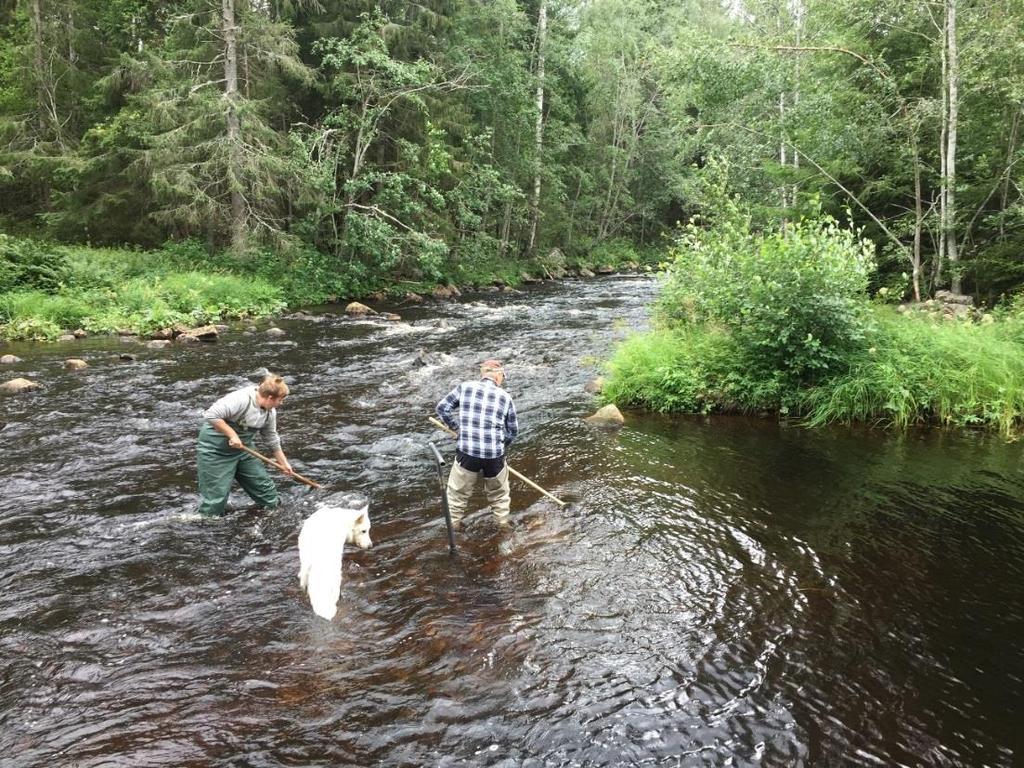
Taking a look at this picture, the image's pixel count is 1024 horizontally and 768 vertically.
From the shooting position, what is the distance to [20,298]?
1653cm

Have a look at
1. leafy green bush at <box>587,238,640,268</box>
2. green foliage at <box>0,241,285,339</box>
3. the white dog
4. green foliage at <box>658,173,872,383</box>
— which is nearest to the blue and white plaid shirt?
the white dog

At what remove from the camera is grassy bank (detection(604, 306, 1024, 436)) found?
9.77m

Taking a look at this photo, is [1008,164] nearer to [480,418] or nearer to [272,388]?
[480,418]

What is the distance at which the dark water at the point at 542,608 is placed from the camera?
152 inches

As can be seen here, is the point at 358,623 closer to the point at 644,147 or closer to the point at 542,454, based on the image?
the point at 542,454

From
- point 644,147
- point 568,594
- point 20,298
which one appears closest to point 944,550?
point 568,594

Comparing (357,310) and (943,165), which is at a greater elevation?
(943,165)

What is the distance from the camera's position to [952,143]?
13.9m

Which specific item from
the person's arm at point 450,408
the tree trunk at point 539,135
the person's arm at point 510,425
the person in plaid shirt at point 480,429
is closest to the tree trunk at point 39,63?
the tree trunk at point 539,135

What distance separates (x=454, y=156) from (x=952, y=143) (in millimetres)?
20020

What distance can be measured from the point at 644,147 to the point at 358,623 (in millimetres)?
45075

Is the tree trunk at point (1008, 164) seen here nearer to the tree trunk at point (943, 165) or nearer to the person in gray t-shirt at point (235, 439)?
the tree trunk at point (943, 165)

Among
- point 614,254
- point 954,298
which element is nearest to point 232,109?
point 954,298

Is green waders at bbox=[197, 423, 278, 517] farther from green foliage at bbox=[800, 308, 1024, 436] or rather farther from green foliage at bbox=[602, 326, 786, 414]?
green foliage at bbox=[800, 308, 1024, 436]
